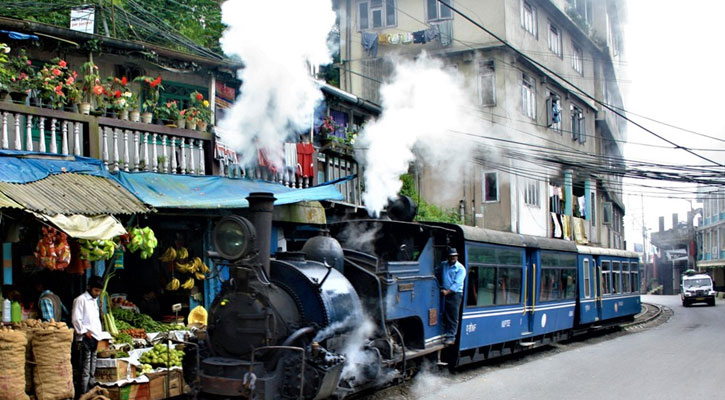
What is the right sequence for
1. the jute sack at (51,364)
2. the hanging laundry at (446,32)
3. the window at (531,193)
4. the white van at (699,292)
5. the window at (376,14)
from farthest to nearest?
the white van at (699,292) → the window at (531,193) → the window at (376,14) → the hanging laundry at (446,32) → the jute sack at (51,364)

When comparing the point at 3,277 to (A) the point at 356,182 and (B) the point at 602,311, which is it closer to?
(A) the point at 356,182

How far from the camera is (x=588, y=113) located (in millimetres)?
29875

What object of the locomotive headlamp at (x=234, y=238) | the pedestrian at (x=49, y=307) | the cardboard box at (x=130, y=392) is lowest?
the cardboard box at (x=130, y=392)

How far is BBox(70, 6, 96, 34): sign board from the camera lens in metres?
13.8

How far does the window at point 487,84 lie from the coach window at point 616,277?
19.5 ft

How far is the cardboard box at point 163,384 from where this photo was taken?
809 cm

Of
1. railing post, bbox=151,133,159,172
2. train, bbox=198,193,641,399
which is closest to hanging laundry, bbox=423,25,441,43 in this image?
train, bbox=198,193,641,399

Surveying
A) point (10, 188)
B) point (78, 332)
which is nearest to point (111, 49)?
point (10, 188)

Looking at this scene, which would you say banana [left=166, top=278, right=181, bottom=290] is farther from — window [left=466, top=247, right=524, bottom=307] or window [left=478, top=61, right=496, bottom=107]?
window [left=478, top=61, right=496, bottom=107]

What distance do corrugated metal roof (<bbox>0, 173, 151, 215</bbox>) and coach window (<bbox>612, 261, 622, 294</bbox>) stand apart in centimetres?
1374

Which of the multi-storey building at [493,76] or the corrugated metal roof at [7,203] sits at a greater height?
the multi-storey building at [493,76]

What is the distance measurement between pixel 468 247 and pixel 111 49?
6.52m

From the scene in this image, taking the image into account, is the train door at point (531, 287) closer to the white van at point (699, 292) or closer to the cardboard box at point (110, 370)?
the cardboard box at point (110, 370)

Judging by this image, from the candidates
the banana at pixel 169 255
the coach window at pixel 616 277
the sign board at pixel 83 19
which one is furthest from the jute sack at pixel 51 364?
the coach window at pixel 616 277
